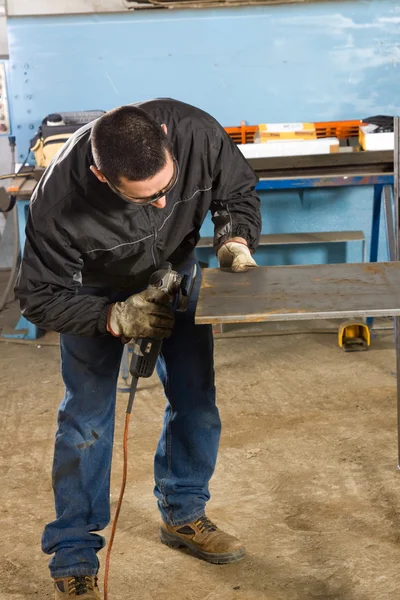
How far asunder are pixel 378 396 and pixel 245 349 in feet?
2.73

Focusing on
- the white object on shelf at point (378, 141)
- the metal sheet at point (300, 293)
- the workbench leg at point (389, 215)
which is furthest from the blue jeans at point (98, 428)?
the white object on shelf at point (378, 141)

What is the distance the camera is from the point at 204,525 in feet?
6.99

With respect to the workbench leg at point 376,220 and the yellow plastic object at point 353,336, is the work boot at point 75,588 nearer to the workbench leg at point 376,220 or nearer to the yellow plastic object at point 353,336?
the yellow plastic object at point 353,336

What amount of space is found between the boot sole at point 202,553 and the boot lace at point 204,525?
0.06 metres

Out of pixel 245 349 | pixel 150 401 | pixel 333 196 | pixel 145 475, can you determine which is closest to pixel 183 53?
pixel 333 196

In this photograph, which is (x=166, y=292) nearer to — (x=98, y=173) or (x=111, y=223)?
(x=111, y=223)

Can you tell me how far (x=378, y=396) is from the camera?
313 cm

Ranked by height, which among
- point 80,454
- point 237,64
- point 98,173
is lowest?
point 80,454

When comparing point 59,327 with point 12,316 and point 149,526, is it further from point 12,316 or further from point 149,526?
point 12,316

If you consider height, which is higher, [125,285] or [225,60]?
[225,60]

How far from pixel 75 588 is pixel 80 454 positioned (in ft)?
1.06

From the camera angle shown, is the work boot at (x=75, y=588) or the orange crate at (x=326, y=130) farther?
the orange crate at (x=326, y=130)

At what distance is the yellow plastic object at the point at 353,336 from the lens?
3.65 m

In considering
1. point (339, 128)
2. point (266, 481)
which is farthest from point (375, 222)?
point (266, 481)
